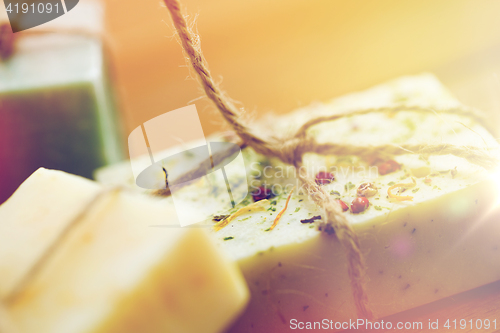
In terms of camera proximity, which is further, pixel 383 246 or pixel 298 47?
pixel 298 47

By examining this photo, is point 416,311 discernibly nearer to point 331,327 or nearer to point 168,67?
point 331,327

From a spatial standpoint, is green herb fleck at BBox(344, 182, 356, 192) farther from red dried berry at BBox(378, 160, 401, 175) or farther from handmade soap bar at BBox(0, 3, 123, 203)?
handmade soap bar at BBox(0, 3, 123, 203)

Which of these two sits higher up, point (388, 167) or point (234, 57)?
point (234, 57)

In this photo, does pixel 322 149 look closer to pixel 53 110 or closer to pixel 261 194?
pixel 261 194

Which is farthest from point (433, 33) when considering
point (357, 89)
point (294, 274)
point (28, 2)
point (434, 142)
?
point (28, 2)

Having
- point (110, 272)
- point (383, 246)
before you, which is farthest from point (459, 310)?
point (110, 272)

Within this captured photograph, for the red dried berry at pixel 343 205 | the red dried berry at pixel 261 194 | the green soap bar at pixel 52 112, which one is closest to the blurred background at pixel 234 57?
the green soap bar at pixel 52 112
